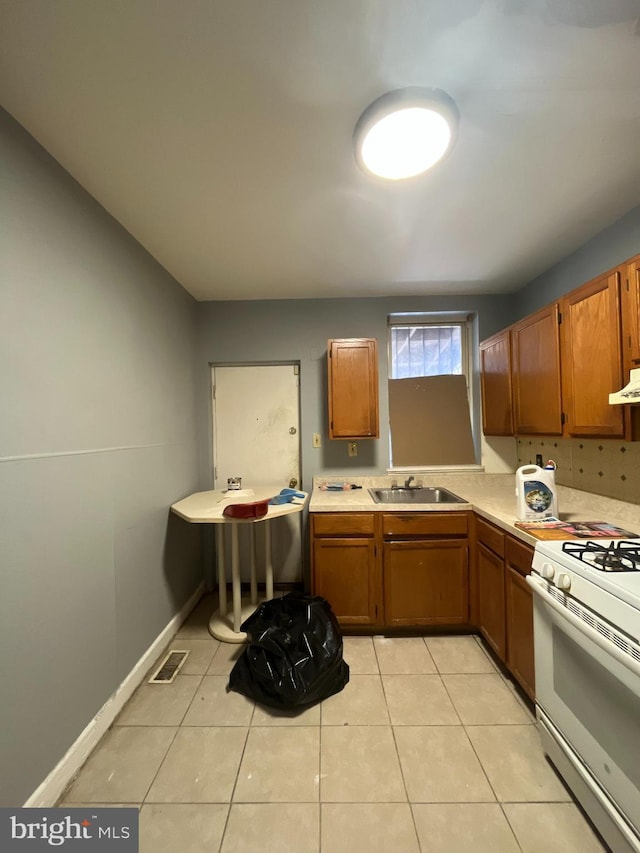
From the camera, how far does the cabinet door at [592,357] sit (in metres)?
1.41

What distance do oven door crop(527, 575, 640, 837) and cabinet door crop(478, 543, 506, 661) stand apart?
16.0 inches

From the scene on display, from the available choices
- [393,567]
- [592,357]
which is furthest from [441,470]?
[592,357]

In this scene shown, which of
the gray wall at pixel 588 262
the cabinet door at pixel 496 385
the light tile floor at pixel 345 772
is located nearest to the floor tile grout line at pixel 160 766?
the light tile floor at pixel 345 772

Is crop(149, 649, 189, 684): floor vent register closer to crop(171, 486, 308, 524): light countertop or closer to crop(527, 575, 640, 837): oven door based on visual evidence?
crop(171, 486, 308, 524): light countertop

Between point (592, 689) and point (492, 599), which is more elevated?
point (592, 689)

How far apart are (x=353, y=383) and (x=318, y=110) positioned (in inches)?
62.3

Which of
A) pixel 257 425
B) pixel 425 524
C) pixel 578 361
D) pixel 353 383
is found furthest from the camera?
pixel 257 425

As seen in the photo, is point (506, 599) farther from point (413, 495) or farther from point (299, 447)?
point (299, 447)

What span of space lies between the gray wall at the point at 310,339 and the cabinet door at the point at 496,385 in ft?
1.37

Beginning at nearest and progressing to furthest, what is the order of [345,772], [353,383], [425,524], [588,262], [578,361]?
[345,772], [578,361], [588,262], [425,524], [353,383]

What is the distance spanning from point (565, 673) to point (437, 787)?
2.12 feet

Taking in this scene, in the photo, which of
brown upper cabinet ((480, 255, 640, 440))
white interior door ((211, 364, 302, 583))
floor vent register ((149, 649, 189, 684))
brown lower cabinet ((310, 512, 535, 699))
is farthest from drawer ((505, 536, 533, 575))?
floor vent register ((149, 649, 189, 684))

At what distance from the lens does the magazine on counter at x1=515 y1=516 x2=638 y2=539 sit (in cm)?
141

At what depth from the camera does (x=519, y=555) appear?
155 cm
